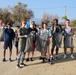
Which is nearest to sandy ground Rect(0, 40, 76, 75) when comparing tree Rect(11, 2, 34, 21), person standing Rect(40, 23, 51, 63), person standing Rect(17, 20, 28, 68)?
person standing Rect(17, 20, 28, 68)

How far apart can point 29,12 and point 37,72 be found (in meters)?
61.1

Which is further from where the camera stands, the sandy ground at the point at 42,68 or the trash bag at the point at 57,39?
the trash bag at the point at 57,39

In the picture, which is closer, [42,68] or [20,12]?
[42,68]

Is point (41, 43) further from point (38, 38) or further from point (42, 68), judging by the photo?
point (42, 68)

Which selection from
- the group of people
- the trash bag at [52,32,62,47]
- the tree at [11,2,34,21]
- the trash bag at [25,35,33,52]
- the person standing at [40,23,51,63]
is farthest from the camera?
the tree at [11,2,34,21]

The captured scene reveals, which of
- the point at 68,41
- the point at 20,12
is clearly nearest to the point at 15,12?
the point at 20,12

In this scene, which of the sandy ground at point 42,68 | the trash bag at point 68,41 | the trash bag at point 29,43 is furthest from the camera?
the trash bag at point 68,41

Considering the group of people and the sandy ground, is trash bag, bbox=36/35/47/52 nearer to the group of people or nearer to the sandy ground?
the group of people

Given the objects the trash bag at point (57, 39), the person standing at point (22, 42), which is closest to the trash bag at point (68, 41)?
the trash bag at point (57, 39)

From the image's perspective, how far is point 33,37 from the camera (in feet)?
33.4

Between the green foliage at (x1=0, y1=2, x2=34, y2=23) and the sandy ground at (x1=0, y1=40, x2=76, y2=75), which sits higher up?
the green foliage at (x1=0, y1=2, x2=34, y2=23)

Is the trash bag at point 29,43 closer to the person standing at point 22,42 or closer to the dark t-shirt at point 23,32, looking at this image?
the person standing at point 22,42

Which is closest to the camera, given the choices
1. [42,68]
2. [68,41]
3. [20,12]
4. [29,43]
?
[42,68]

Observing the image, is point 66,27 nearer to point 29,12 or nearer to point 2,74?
point 2,74
